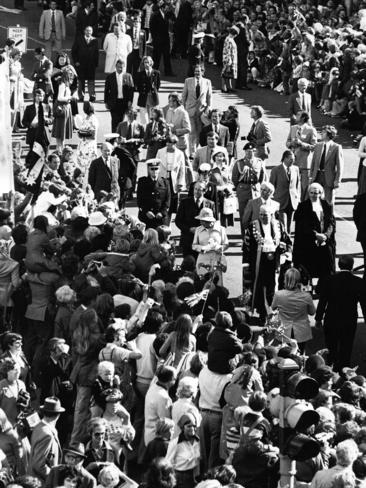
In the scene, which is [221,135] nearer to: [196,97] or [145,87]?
[196,97]

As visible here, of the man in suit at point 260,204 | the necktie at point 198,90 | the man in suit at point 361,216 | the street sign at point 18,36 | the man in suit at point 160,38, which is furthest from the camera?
the man in suit at point 160,38

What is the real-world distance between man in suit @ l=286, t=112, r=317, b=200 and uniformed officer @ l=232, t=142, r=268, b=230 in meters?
1.84

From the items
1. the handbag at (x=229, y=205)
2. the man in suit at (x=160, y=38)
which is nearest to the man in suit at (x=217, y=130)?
the handbag at (x=229, y=205)

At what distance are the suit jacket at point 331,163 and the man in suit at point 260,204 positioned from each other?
9.90ft

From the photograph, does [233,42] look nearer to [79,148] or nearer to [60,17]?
[60,17]

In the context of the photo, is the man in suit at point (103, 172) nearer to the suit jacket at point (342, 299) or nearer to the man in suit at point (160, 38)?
the suit jacket at point (342, 299)

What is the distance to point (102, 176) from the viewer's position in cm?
2430

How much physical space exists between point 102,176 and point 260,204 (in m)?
3.89

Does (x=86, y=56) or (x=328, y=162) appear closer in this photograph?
(x=328, y=162)

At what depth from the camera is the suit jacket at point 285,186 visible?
23250 millimetres

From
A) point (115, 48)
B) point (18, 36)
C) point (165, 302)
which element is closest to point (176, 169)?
point (165, 302)

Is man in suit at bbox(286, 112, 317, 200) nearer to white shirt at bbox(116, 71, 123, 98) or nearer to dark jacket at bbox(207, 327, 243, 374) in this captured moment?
white shirt at bbox(116, 71, 123, 98)

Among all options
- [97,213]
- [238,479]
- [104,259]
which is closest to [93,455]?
[238,479]

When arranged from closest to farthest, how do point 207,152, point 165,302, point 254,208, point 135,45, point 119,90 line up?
point 165,302 → point 254,208 → point 207,152 → point 119,90 → point 135,45
